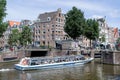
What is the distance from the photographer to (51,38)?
3716 inches

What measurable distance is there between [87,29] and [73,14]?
6263mm

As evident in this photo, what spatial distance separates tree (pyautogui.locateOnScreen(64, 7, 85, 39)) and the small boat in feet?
54.5

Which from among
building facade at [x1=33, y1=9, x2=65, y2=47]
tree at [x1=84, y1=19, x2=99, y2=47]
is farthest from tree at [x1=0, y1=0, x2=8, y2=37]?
building facade at [x1=33, y1=9, x2=65, y2=47]

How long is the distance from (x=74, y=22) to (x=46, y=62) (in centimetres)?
2674

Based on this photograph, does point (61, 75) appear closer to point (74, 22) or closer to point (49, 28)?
point (74, 22)

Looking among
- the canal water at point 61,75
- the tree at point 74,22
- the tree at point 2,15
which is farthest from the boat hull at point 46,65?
the tree at point 74,22

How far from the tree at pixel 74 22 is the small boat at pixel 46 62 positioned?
1662 cm

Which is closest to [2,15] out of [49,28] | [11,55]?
[11,55]

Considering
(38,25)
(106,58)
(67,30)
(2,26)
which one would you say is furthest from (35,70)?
(38,25)

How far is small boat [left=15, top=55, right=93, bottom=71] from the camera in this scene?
158 feet

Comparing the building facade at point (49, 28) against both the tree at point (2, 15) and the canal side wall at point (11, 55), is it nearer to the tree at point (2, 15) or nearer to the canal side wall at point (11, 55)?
the canal side wall at point (11, 55)

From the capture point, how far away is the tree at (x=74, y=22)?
75750 millimetres

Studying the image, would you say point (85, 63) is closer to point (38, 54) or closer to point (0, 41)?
point (38, 54)

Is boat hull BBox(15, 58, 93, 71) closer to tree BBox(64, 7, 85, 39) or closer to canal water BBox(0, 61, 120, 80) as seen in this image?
canal water BBox(0, 61, 120, 80)
